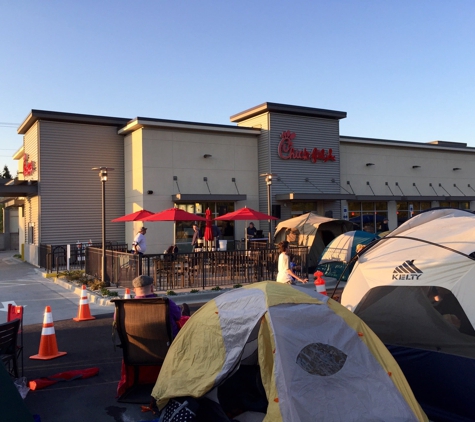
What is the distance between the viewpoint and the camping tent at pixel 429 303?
5.38 metres

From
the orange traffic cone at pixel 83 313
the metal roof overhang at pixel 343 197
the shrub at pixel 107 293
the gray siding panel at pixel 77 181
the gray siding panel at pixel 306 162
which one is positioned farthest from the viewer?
the gray siding panel at pixel 306 162

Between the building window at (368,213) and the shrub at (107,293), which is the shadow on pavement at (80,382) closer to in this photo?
the shrub at (107,293)

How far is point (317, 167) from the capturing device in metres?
25.6

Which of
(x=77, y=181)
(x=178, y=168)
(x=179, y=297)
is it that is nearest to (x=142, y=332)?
(x=179, y=297)

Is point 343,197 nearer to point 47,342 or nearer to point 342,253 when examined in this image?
point 342,253

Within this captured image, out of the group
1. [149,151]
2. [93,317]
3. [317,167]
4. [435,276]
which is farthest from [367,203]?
[435,276]

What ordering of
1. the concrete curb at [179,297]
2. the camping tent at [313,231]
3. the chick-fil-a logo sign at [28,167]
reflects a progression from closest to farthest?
the concrete curb at [179,297] → the camping tent at [313,231] → the chick-fil-a logo sign at [28,167]

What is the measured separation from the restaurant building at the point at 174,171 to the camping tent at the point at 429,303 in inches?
472

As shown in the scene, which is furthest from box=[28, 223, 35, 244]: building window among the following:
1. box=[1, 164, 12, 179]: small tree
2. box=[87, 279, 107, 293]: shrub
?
box=[1, 164, 12, 179]: small tree

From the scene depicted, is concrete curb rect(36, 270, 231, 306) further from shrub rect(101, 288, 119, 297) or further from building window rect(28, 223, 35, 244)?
building window rect(28, 223, 35, 244)

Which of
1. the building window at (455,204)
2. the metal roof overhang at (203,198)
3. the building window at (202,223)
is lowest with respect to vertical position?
the building window at (202,223)

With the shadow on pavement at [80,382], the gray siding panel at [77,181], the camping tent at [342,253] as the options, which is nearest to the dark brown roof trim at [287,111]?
the gray siding panel at [77,181]

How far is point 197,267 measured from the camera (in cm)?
1364

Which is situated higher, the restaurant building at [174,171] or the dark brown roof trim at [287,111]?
the dark brown roof trim at [287,111]
